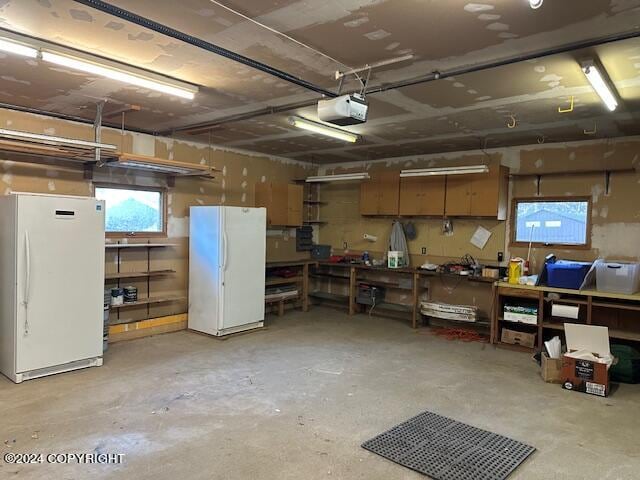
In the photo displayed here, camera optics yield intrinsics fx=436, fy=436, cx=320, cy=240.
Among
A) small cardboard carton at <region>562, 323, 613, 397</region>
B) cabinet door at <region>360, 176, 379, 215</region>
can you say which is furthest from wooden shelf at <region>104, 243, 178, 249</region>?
small cardboard carton at <region>562, 323, 613, 397</region>

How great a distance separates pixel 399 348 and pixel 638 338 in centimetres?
255

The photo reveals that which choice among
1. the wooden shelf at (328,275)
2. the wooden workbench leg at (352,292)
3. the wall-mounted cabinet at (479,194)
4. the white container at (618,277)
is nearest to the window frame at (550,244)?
the wall-mounted cabinet at (479,194)

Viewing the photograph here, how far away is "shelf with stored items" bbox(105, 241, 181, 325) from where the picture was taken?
17.9 feet

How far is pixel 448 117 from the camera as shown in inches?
185

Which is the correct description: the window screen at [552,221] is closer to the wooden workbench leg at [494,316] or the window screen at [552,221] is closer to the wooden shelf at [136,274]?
Result: the wooden workbench leg at [494,316]

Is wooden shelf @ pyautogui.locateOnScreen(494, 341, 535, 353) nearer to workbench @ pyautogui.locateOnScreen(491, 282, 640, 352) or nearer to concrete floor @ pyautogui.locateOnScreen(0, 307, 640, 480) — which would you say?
workbench @ pyautogui.locateOnScreen(491, 282, 640, 352)

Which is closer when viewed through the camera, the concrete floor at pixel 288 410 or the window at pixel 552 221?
the concrete floor at pixel 288 410

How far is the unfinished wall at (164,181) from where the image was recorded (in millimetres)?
4840

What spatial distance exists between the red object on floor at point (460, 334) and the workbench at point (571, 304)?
0.27 m

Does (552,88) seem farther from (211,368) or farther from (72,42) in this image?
(211,368)

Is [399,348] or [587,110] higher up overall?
[587,110]

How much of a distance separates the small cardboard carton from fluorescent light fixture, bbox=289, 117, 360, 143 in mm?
3305

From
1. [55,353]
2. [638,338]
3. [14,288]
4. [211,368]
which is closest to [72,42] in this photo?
[14,288]

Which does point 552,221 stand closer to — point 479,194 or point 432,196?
point 479,194
